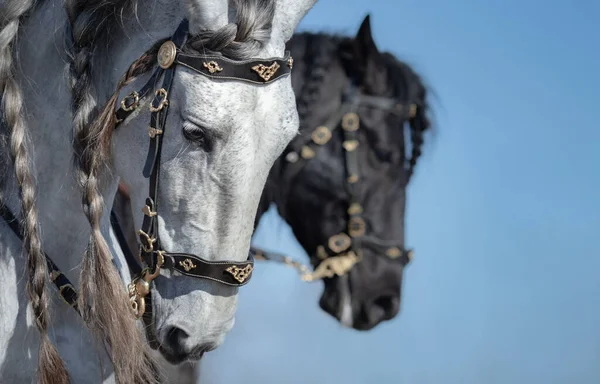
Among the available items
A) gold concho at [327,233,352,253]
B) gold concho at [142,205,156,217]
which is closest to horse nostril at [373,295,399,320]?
gold concho at [327,233,352,253]

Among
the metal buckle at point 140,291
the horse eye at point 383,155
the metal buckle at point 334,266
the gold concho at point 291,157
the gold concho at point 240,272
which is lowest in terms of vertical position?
the metal buckle at point 334,266

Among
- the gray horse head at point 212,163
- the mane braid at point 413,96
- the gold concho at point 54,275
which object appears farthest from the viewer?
the mane braid at point 413,96

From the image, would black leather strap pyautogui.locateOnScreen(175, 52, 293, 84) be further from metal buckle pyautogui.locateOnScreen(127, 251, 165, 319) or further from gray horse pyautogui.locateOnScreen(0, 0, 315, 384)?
metal buckle pyautogui.locateOnScreen(127, 251, 165, 319)

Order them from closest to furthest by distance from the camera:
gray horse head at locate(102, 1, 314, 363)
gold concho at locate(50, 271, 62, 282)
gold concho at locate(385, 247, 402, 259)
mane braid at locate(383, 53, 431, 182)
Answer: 1. gray horse head at locate(102, 1, 314, 363)
2. gold concho at locate(50, 271, 62, 282)
3. gold concho at locate(385, 247, 402, 259)
4. mane braid at locate(383, 53, 431, 182)

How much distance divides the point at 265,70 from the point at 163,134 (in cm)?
24

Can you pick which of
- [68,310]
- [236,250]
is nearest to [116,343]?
[68,310]

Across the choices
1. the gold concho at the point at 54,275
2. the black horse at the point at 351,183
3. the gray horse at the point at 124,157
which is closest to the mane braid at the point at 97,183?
the gray horse at the point at 124,157

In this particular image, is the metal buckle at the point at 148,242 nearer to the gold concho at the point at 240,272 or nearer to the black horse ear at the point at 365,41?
the gold concho at the point at 240,272

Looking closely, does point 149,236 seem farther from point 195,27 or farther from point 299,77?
point 299,77

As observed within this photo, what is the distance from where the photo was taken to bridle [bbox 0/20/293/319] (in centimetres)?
180

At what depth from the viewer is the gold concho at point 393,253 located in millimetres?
4215

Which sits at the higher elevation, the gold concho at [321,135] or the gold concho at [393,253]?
the gold concho at [321,135]

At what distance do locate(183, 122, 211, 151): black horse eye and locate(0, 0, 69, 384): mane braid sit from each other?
360 millimetres

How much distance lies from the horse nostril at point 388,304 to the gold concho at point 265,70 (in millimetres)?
2558
